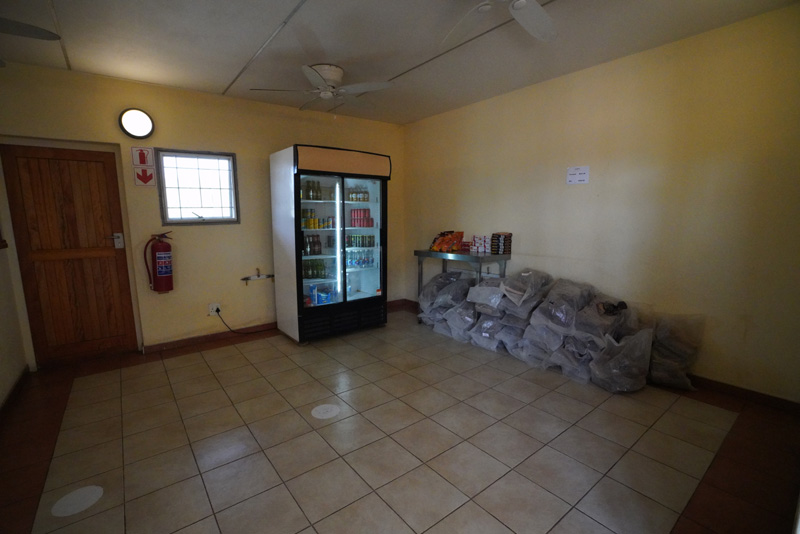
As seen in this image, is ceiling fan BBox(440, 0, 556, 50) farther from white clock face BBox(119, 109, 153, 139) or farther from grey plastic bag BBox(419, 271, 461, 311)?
white clock face BBox(119, 109, 153, 139)

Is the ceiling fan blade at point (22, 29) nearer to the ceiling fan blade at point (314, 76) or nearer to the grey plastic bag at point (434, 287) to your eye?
the ceiling fan blade at point (314, 76)

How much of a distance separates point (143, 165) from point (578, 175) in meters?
4.18

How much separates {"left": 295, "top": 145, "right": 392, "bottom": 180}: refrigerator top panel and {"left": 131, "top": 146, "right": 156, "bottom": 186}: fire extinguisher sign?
1419 mm

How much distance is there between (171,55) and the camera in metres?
2.73

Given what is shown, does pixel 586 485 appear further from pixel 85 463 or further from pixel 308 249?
pixel 308 249

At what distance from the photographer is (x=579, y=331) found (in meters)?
2.85

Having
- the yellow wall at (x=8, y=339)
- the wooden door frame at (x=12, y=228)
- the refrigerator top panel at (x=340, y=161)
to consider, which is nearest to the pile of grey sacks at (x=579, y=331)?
the refrigerator top panel at (x=340, y=161)

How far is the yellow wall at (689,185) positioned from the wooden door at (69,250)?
4162mm

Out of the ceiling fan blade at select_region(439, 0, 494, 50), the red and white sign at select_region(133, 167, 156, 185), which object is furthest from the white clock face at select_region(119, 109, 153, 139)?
the ceiling fan blade at select_region(439, 0, 494, 50)

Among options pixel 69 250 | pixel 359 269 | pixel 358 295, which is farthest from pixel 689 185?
pixel 69 250

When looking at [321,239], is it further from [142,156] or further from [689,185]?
[689,185]

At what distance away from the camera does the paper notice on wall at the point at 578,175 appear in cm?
323

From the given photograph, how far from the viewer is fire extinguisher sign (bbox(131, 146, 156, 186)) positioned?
3.31 meters

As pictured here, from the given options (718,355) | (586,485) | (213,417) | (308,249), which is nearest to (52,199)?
(308,249)
